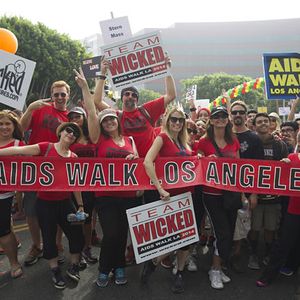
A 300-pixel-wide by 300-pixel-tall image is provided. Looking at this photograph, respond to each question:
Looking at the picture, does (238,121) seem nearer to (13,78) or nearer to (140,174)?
(140,174)

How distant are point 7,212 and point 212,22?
89.9m

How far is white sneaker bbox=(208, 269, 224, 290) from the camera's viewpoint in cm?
371

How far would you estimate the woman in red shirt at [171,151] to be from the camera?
366 cm

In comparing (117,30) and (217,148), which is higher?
(117,30)

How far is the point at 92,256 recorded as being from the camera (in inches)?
177

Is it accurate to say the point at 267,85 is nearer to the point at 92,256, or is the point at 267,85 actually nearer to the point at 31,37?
the point at 92,256

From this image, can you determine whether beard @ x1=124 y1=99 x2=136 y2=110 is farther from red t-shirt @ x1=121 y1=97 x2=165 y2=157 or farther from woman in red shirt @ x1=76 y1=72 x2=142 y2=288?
woman in red shirt @ x1=76 y1=72 x2=142 y2=288

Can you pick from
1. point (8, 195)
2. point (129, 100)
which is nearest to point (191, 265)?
point (129, 100)

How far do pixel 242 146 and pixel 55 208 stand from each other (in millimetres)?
2404

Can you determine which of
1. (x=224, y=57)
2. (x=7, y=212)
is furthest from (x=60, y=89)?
(x=224, y=57)

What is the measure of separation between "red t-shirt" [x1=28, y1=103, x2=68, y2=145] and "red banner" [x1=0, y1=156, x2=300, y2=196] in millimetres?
582

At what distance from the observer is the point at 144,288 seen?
373cm

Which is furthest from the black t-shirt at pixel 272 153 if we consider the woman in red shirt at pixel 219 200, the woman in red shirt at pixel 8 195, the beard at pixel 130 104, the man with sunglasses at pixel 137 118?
the woman in red shirt at pixel 8 195

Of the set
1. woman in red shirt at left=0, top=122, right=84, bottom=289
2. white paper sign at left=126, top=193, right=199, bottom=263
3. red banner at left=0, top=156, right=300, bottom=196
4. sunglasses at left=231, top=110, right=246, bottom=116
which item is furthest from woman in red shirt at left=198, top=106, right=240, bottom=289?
woman in red shirt at left=0, top=122, right=84, bottom=289
